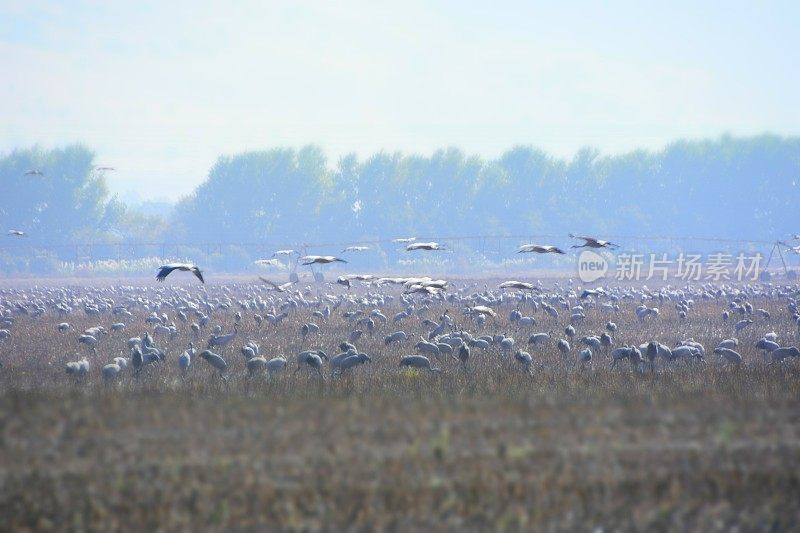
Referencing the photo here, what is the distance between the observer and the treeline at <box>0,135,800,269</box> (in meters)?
92.9

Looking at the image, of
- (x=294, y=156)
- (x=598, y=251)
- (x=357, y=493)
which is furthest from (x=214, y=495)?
(x=294, y=156)

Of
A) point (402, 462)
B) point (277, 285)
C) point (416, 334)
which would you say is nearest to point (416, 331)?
point (416, 334)

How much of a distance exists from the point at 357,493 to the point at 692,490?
299 centimetres

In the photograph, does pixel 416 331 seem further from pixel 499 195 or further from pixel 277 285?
pixel 499 195

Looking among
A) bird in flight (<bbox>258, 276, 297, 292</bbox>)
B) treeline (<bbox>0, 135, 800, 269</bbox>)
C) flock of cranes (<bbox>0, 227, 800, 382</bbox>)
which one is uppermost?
treeline (<bbox>0, 135, 800, 269</bbox>)

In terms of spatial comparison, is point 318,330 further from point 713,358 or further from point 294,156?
point 294,156

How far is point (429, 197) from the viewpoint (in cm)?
9850

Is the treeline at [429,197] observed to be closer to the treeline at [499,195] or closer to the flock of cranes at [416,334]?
the treeline at [499,195]

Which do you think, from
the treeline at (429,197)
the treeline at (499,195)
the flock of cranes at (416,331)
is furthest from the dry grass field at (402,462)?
the treeline at (499,195)

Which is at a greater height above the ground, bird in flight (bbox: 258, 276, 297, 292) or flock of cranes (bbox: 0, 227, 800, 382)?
bird in flight (bbox: 258, 276, 297, 292)

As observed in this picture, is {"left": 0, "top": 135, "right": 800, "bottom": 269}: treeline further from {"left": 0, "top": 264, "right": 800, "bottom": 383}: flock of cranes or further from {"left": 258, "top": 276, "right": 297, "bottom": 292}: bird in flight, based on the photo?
Answer: {"left": 0, "top": 264, "right": 800, "bottom": 383}: flock of cranes

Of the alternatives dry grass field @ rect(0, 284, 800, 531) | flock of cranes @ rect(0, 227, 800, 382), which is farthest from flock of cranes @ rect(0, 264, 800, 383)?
dry grass field @ rect(0, 284, 800, 531)

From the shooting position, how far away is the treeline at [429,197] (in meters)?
92.9

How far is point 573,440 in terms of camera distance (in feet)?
31.0
